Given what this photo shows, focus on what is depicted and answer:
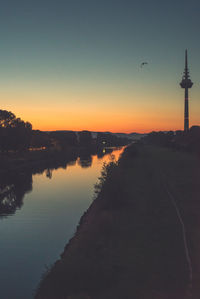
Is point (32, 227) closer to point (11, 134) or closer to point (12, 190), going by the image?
point (12, 190)

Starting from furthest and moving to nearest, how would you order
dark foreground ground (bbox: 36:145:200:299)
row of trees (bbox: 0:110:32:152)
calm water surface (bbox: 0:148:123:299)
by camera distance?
row of trees (bbox: 0:110:32:152)
calm water surface (bbox: 0:148:123:299)
dark foreground ground (bbox: 36:145:200:299)

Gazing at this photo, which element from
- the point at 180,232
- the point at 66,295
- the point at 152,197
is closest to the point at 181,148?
the point at 152,197

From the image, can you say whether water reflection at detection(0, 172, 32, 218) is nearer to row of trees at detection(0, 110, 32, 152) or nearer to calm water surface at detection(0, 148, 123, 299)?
calm water surface at detection(0, 148, 123, 299)

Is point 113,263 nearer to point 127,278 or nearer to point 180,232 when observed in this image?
point 127,278

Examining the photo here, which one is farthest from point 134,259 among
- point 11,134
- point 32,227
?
point 11,134

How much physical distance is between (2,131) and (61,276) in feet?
200

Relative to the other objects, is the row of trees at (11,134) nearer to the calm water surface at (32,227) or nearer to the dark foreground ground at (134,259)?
the calm water surface at (32,227)

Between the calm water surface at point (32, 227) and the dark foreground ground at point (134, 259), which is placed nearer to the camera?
the dark foreground ground at point (134, 259)

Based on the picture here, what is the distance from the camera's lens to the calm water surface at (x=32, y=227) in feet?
44.9

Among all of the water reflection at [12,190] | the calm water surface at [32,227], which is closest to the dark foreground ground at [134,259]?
the calm water surface at [32,227]

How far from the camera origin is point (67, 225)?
22.0 meters

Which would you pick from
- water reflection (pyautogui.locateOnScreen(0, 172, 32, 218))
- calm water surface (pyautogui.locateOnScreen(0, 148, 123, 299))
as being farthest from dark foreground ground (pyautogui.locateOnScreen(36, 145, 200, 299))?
water reflection (pyautogui.locateOnScreen(0, 172, 32, 218))

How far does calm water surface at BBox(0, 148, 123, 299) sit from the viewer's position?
13.7 m

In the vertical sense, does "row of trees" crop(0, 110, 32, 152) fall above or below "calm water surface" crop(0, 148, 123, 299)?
above
